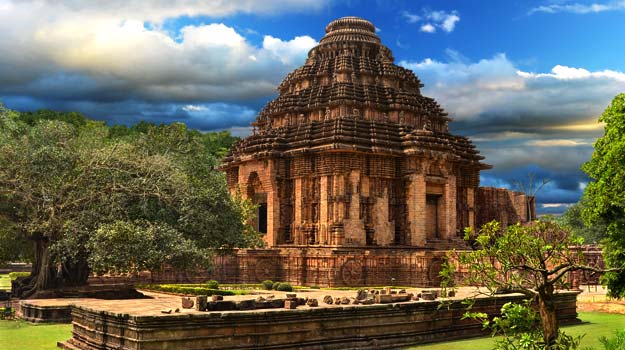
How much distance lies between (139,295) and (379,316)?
10259 mm

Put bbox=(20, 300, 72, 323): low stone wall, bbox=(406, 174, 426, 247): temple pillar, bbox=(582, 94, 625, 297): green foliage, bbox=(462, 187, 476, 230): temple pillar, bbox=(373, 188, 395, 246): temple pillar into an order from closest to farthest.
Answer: bbox=(582, 94, 625, 297): green foliage → bbox=(20, 300, 72, 323): low stone wall → bbox=(373, 188, 395, 246): temple pillar → bbox=(406, 174, 426, 247): temple pillar → bbox=(462, 187, 476, 230): temple pillar

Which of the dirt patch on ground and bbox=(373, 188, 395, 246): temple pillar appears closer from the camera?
the dirt patch on ground

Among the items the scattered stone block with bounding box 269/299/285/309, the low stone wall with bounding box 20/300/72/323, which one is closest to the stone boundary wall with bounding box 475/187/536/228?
the low stone wall with bounding box 20/300/72/323

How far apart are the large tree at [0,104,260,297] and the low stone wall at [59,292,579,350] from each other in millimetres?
6327

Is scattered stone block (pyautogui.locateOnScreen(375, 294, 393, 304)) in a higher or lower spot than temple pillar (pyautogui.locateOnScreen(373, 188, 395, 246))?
lower

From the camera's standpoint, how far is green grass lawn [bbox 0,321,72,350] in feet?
49.5

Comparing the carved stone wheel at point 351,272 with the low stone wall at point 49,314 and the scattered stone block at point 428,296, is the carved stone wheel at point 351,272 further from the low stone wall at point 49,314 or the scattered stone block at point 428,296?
the low stone wall at point 49,314

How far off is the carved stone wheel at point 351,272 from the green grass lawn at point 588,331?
1120cm

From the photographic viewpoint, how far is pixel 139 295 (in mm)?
22312

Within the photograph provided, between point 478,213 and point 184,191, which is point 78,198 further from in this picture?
point 478,213

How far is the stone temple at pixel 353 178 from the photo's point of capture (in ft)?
108

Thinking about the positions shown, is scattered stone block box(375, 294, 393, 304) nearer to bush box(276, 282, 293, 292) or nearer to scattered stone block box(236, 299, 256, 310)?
scattered stone block box(236, 299, 256, 310)

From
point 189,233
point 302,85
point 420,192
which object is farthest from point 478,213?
point 189,233

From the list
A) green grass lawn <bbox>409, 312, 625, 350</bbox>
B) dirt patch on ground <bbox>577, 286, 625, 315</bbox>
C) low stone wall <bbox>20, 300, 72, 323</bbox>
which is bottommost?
green grass lawn <bbox>409, 312, 625, 350</bbox>
